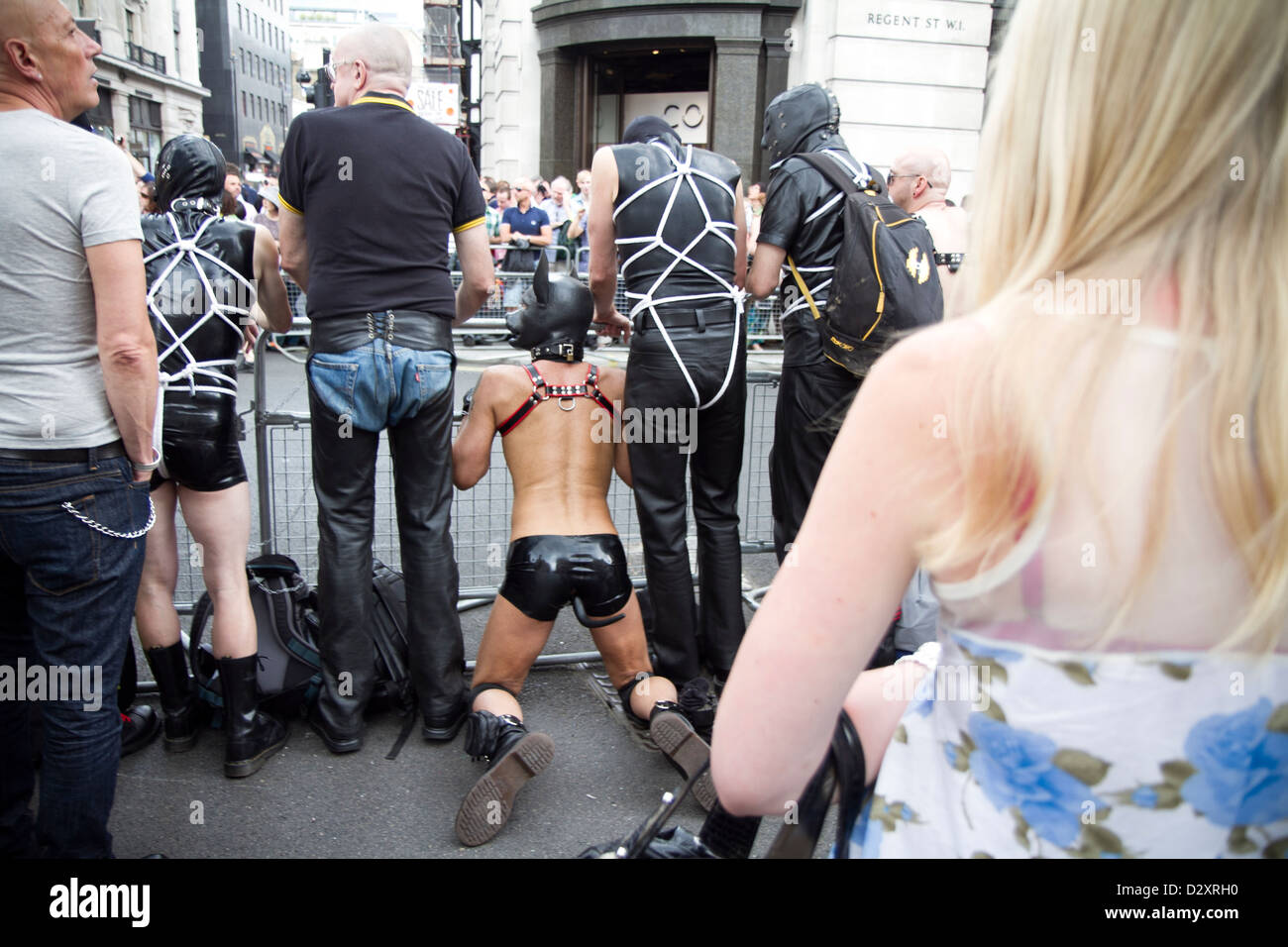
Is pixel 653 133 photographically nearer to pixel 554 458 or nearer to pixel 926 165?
pixel 554 458

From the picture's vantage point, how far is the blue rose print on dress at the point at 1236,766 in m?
0.94

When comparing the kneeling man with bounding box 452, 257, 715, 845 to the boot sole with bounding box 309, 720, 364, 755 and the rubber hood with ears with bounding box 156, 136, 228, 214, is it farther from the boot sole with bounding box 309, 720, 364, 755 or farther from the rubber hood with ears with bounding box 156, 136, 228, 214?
the rubber hood with ears with bounding box 156, 136, 228, 214

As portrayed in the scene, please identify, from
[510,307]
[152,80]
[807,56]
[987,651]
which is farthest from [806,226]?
[152,80]

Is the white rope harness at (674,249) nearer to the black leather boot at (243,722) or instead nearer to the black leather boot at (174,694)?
the black leather boot at (243,722)

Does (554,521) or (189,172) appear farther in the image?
(554,521)

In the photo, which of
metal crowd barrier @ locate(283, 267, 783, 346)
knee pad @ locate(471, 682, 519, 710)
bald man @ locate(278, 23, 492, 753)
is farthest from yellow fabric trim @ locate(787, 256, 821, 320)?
metal crowd barrier @ locate(283, 267, 783, 346)

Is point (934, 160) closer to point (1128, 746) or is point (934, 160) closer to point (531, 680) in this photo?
point (531, 680)

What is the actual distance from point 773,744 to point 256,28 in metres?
88.4

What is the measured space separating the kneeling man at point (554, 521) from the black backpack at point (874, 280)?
0.95 metres

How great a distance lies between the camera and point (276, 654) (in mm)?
3592

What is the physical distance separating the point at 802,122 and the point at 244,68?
83.8m

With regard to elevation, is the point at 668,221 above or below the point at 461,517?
above

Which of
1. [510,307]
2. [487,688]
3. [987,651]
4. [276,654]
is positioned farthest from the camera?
[510,307]

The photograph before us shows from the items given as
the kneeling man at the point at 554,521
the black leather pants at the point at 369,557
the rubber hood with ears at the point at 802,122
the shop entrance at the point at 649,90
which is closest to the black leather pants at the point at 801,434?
the kneeling man at the point at 554,521
